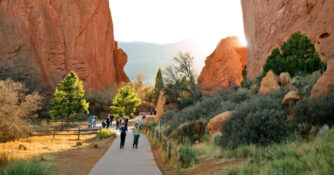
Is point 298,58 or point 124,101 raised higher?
point 298,58

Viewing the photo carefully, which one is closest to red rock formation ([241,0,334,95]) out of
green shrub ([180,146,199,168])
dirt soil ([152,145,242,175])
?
green shrub ([180,146,199,168])

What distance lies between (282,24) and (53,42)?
4116 centimetres

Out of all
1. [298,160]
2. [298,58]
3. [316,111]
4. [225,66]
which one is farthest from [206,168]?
[225,66]

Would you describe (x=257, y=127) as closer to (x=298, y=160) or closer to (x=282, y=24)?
(x=298, y=160)

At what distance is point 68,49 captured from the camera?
48.6m

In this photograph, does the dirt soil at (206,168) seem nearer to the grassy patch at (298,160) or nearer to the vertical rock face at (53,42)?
the grassy patch at (298,160)

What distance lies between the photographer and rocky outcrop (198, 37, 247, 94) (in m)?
35.5

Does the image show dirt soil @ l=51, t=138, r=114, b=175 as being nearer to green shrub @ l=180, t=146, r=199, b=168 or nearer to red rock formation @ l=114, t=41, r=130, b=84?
green shrub @ l=180, t=146, r=199, b=168

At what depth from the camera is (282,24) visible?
24.2 m

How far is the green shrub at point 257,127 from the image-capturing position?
8047 millimetres

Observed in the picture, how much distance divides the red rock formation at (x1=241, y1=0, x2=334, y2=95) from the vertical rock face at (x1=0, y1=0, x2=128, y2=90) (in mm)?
33081

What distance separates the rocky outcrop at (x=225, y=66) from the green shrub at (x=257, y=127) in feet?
77.7

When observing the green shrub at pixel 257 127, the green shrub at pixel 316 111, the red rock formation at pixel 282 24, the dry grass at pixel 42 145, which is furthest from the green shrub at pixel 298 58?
the dry grass at pixel 42 145

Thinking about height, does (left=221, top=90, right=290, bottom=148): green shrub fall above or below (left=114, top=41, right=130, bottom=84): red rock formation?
below
